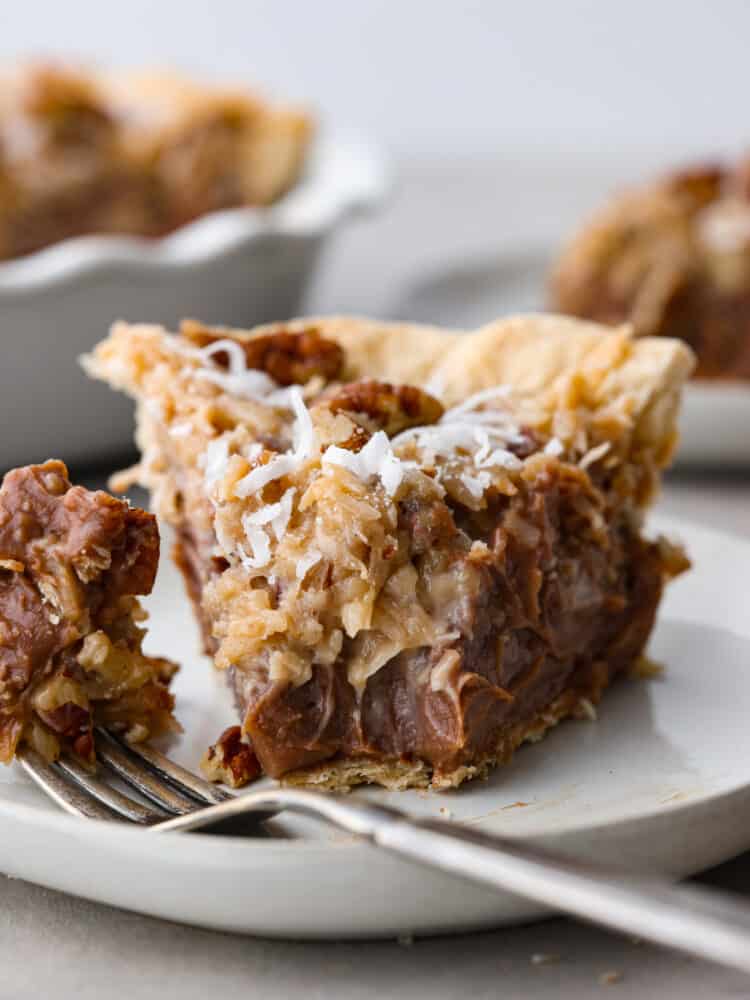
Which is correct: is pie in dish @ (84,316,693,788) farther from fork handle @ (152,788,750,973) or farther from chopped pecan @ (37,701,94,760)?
fork handle @ (152,788,750,973)

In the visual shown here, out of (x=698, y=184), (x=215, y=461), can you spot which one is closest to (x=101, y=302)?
(x=215, y=461)

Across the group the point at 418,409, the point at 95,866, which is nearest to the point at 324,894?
the point at 95,866

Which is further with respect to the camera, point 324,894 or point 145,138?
point 145,138

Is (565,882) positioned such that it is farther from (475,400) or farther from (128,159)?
(128,159)

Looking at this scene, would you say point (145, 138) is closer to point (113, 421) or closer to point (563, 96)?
point (113, 421)

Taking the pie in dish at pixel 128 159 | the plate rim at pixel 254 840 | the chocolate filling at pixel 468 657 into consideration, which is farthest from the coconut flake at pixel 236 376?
the pie in dish at pixel 128 159

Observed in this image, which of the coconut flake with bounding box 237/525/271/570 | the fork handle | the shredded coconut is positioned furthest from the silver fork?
the shredded coconut

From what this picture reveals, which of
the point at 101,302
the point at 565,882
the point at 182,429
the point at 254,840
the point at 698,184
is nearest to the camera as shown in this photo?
the point at 565,882

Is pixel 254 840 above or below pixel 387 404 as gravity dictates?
below
